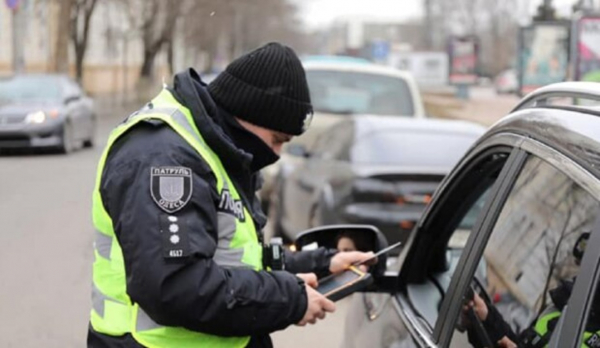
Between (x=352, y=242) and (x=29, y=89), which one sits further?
(x=29, y=89)

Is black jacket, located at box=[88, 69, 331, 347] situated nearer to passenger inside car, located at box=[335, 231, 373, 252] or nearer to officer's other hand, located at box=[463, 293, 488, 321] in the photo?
officer's other hand, located at box=[463, 293, 488, 321]

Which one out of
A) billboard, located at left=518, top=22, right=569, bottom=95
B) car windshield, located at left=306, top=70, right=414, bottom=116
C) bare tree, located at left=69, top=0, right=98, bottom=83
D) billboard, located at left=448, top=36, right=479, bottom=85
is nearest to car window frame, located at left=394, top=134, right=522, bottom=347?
car windshield, located at left=306, top=70, right=414, bottom=116

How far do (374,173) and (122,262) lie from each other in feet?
19.5

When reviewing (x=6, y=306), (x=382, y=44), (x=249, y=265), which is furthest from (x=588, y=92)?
(x=382, y=44)

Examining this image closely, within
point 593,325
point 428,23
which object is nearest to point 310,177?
point 593,325

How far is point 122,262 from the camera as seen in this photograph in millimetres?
2514

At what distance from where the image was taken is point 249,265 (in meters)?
2.62

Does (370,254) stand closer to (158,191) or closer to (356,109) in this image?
(158,191)

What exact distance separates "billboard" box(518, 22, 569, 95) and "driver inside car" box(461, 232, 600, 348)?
1525cm

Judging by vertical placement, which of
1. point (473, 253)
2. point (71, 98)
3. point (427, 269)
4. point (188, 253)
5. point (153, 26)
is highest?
point (188, 253)

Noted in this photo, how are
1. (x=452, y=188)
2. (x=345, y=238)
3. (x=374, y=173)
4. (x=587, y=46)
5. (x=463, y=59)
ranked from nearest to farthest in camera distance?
(x=452, y=188)
(x=345, y=238)
(x=374, y=173)
(x=587, y=46)
(x=463, y=59)

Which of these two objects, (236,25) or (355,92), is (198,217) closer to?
(355,92)

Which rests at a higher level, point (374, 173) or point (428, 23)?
point (374, 173)

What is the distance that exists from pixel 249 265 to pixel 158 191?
36cm
